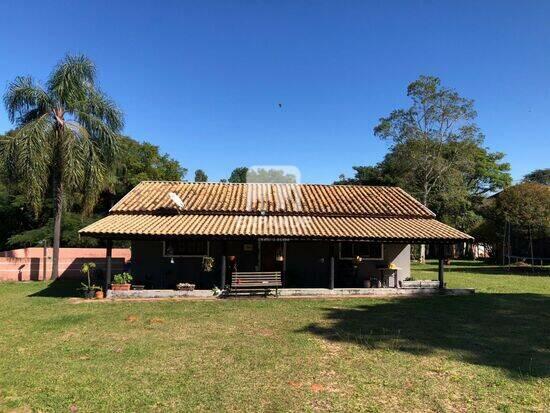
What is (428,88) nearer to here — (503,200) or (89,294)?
(503,200)

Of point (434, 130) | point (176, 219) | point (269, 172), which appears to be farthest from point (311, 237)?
point (434, 130)

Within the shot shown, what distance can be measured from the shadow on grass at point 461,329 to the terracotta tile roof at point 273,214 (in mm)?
3129

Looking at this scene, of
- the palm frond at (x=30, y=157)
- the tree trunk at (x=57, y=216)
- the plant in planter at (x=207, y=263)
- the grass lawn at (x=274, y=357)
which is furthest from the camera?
the tree trunk at (x=57, y=216)

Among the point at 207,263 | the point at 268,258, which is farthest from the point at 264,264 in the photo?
the point at 207,263

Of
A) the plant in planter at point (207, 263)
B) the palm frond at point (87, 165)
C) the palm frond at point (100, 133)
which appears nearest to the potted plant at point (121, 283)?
the plant in planter at point (207, 263)

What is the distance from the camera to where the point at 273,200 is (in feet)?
64.0

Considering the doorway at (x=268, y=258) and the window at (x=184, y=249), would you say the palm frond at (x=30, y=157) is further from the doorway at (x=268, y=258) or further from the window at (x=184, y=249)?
the doorway at (x=268, y=258)

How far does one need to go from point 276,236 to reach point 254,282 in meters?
1.75

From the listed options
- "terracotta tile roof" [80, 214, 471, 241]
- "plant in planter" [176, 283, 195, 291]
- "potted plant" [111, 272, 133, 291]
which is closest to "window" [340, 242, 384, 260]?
"terracotta tile roof" [80, 214, 471, 241]

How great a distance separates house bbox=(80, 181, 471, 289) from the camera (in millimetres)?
15898

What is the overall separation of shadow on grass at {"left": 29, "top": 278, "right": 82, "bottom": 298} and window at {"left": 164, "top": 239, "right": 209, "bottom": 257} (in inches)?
139

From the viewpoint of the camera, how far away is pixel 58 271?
2183cm

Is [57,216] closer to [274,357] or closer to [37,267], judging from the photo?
[37,267]

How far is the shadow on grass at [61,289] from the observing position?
52.4ft
